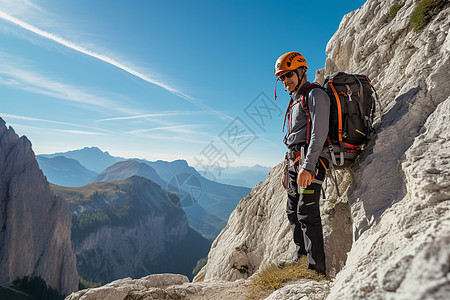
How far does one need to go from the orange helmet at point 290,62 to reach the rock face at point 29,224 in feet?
349

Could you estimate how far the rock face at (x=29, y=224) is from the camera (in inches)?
3123

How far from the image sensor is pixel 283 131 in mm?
6637

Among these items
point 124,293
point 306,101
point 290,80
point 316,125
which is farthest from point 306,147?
point 124,293

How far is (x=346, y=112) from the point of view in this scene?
5.48m

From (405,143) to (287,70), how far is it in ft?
10.0

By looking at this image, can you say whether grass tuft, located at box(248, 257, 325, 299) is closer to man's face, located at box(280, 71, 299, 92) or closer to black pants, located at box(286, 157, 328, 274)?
black pants, located at box(286, 157, 328, 274)

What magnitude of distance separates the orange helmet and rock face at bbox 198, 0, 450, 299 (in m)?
2.56

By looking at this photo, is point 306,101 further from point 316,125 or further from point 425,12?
point 425,12

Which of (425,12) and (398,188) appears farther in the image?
(425,12)

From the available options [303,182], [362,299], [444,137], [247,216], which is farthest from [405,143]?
[247,216]

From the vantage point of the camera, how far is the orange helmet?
587 centimetres

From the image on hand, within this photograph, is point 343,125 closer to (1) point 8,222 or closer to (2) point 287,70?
(2) point 287,70

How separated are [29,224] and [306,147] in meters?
110

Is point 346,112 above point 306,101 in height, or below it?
below
